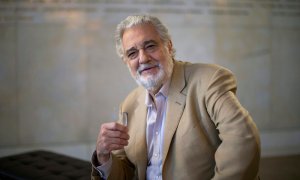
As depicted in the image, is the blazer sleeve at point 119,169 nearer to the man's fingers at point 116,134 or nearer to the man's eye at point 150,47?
the man's fingers at point 116,134

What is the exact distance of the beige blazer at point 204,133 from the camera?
1349mm

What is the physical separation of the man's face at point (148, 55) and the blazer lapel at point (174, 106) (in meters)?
0.07

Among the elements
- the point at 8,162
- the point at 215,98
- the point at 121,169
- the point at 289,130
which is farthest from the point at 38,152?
the point at 289,130

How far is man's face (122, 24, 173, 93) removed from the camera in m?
1.67

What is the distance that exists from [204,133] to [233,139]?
0.66 ft

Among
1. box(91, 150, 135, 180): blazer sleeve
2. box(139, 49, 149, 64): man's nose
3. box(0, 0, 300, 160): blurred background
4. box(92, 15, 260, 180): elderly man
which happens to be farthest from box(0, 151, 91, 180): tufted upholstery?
box(0, 0, 300, 160): blurred background

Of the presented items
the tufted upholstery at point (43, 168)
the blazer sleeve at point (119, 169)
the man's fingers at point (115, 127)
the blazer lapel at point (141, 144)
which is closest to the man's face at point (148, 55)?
the blazer lapel at point (141, 144)

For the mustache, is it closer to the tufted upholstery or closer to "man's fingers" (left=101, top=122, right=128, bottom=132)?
"man's fingers" (left=101, top=122, right=128, bottom=132)

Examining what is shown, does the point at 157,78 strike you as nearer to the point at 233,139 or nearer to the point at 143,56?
the point at 143,56

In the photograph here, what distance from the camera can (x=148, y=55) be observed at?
169cm

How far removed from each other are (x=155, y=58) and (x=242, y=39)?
3.45m

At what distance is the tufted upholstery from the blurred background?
148cm

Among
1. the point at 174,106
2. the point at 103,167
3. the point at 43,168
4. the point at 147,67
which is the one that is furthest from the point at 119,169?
the point at 43,168

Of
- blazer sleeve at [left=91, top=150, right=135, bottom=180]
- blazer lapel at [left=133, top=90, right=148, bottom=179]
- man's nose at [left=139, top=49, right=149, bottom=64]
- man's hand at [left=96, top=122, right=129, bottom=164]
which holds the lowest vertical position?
blazer sleeve at [left=91, top=150, right=135, bottom=180]
